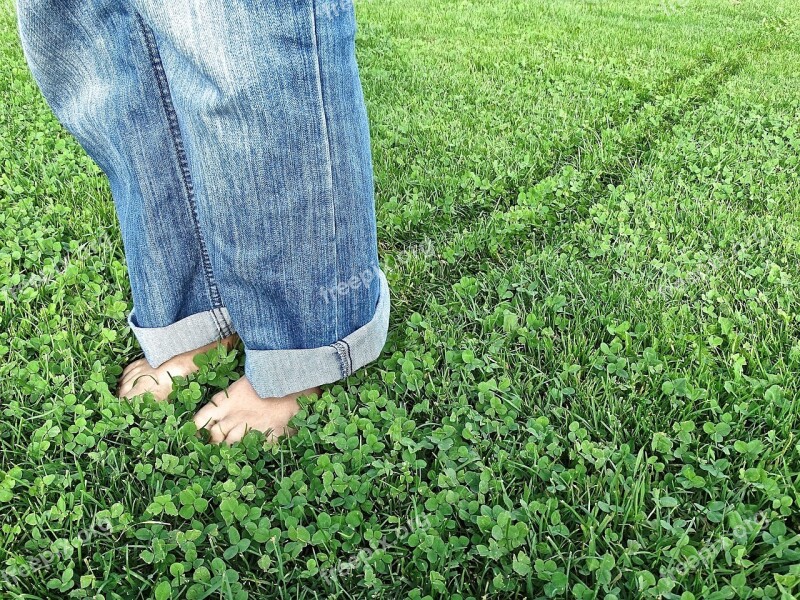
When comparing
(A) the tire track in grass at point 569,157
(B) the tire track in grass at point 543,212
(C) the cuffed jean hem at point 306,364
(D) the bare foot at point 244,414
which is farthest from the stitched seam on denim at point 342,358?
(A) the tire track in grass at point 569,157

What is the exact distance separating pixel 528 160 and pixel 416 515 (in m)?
2.25

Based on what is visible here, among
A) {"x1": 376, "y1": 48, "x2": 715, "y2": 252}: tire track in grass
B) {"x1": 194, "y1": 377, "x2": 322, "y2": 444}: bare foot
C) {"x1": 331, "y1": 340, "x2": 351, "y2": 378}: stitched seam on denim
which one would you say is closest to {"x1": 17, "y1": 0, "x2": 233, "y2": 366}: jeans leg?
{"x1": 194, "y1": 377, "x2": 322, "y2": 444}: bare foot

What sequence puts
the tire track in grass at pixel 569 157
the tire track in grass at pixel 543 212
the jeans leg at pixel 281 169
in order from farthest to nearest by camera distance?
the tire track in grass at pixel 569 157, the tire track in grass at pixel 543 212, the jeans leg at pixel 281 169

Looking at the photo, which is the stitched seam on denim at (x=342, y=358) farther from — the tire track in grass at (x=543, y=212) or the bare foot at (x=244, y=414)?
the tire track in grass at (x=543, y=212)

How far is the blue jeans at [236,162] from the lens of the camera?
125cm

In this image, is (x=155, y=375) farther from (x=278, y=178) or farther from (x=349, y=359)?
(x=278, y=178)

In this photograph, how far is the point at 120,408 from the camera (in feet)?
5.51

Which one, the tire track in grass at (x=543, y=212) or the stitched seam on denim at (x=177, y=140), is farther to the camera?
the tire track in grass at (x=543, y=212)

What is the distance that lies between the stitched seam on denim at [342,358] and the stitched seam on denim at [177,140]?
0.42 m

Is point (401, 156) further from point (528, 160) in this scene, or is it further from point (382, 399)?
point (382, 399)

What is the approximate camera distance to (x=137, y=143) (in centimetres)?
158

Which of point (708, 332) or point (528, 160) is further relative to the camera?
point (528, 160)

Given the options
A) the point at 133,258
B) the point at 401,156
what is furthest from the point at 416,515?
the point at 401,156

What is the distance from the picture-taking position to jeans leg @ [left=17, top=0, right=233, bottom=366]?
1.48 meters
